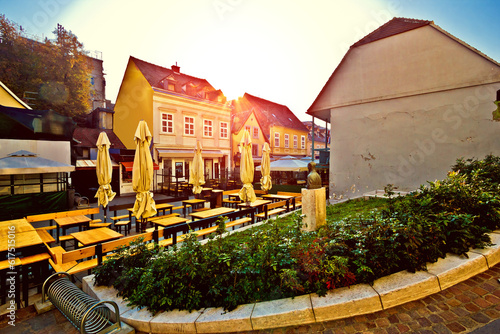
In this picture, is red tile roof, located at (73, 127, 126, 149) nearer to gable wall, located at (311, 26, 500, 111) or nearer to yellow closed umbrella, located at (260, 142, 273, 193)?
yellow closed umbrella, located at (260, 142, 273, 193)

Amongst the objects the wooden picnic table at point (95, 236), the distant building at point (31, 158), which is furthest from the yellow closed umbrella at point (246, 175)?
the distant building at point (31, 158)

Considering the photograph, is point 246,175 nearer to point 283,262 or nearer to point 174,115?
point 283,262

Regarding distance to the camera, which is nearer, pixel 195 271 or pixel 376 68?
pixel 195 271

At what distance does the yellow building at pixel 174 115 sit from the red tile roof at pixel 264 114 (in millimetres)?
4084

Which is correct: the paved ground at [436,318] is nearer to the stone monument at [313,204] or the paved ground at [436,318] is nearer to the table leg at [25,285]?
the table leg at [25,285]

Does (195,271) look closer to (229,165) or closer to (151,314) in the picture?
(151,314)

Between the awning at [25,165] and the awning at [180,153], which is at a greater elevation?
the awning at [180,153]

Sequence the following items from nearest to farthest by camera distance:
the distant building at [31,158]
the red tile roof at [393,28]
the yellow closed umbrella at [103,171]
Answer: the yellow closed umbrella at [103,171], the distant building at [31,158], the red tile roof at [393,28]

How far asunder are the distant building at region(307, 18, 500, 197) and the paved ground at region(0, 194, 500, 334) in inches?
358

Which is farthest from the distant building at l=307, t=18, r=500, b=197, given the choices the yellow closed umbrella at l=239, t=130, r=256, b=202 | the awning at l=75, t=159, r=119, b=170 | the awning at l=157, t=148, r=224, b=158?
the awning at l=75, t=159, r=119, b=170

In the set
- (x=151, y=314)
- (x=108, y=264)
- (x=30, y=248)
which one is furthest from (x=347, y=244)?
(x=30, y=248)

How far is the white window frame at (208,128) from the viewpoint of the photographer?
24.8 m

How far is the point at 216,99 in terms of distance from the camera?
26.2 m

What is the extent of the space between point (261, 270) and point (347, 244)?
143 cm
